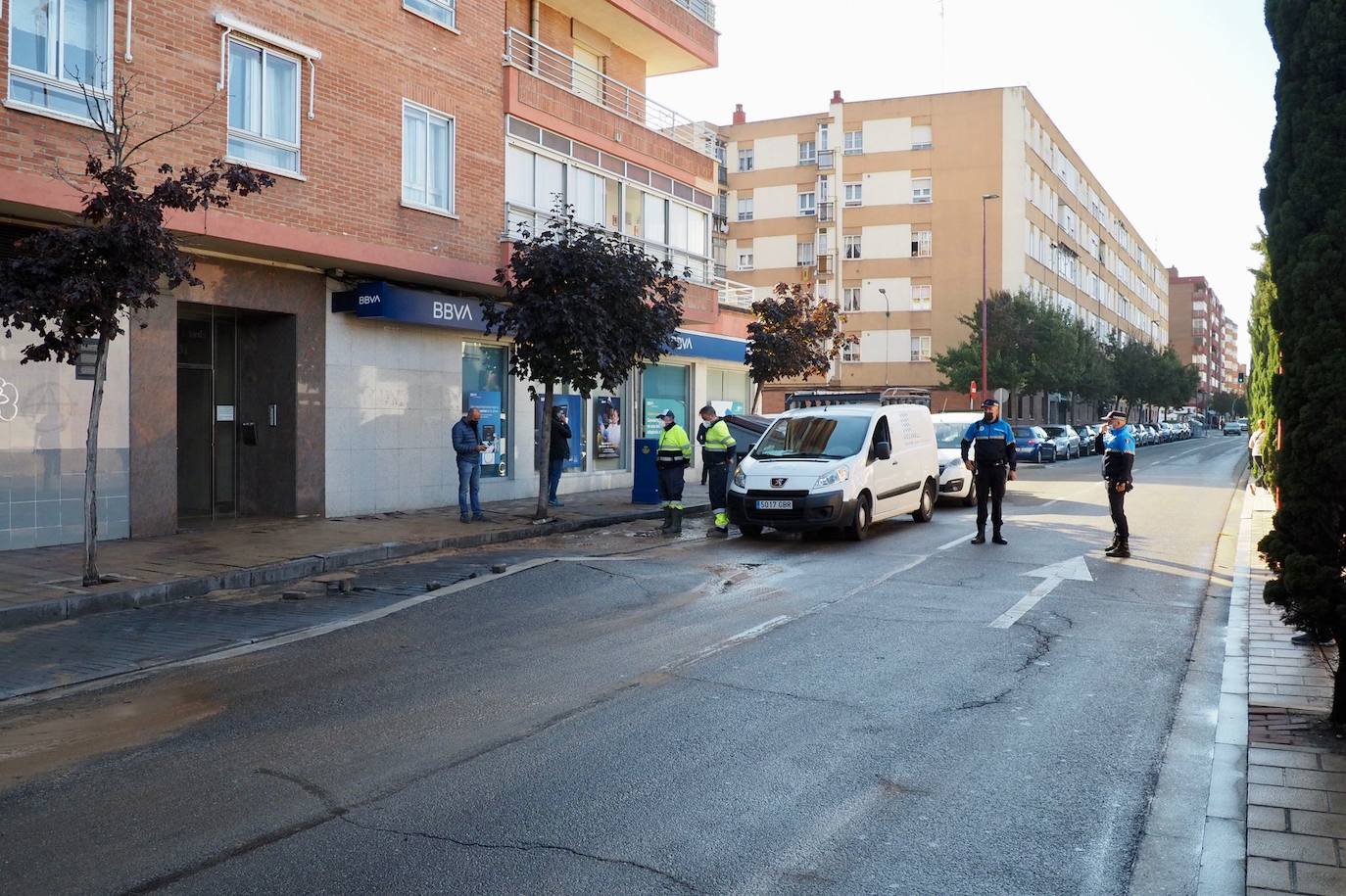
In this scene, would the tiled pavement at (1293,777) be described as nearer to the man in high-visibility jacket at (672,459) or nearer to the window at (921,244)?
the man in high-visibility jacket at (672,459)

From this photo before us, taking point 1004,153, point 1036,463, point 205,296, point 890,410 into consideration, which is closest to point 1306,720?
point 890,410

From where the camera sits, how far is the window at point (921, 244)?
57562 mm

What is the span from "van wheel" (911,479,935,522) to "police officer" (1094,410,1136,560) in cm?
368

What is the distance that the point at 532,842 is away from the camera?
421 cm

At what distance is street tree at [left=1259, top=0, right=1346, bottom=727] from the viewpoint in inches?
207

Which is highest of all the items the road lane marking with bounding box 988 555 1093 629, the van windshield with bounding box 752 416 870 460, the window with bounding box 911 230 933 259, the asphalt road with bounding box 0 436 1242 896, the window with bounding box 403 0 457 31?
the window with bounding box 911 230 933 259

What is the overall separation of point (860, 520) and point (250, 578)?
24.6ft

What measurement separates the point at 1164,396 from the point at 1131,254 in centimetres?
2450

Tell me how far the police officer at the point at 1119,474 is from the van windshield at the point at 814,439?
124 inches

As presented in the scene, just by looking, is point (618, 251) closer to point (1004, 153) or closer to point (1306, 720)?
point (1306, 720)

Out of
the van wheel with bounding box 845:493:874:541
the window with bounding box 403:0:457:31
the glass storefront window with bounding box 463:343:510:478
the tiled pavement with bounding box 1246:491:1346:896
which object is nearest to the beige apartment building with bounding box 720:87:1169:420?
the glass storefront window with bounding box 463:343:510:478

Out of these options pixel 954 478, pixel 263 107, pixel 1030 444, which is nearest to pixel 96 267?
pixel 263 107

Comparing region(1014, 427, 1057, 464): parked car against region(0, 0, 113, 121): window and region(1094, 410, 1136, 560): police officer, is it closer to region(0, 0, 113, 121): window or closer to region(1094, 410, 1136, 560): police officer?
region(1094, 410, 1136, 560): police officer

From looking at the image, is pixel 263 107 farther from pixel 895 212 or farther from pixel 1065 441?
pixel 895 212
